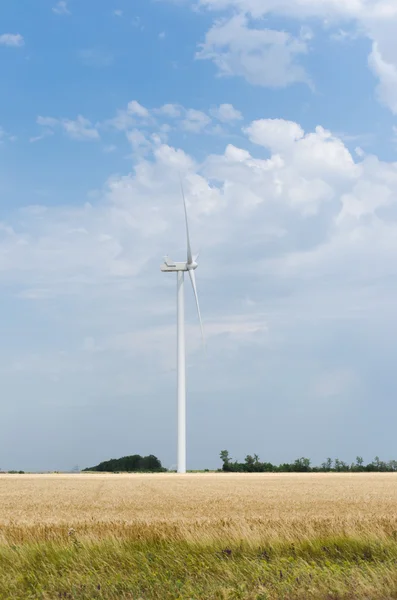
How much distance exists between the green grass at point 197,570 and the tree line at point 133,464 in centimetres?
10435

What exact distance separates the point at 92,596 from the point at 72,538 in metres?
3.81

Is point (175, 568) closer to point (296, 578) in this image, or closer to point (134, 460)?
point (296, 578)

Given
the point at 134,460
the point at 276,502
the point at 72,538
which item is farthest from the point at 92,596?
the point at 134,460

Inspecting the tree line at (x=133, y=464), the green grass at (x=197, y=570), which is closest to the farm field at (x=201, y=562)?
the green grass at (x=197, y=570)

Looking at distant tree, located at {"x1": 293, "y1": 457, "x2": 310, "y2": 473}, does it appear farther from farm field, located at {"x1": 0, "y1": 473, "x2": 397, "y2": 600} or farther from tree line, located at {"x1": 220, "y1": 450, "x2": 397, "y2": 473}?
farm field, located at {"x1": 0, "y1": 473, "x2": 397, "y2": 600}

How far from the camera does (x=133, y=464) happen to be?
12475cm

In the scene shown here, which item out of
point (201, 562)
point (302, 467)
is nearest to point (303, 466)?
point (302, 467)

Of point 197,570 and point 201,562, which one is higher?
point 201,562

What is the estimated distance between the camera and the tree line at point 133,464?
120m

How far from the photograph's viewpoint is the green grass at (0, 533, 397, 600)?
11180mm

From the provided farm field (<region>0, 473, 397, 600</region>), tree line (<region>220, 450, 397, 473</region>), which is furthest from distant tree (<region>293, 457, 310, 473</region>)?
farm field (<region>0, 473, 397, 600</region>)

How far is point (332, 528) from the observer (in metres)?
16.0

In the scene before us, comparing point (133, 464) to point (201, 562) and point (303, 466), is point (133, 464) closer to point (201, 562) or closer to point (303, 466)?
point (303, 466)

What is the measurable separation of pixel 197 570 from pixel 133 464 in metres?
115
